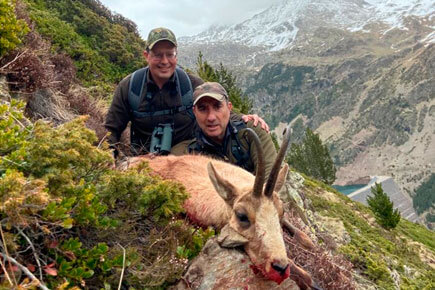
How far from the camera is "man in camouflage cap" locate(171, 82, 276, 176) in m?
5.38

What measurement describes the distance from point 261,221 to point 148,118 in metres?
4.27

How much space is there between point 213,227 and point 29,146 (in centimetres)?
204

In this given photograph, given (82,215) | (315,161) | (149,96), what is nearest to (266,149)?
(149,96)

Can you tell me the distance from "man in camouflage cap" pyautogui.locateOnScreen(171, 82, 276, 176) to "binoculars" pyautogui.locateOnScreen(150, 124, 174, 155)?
2.50 ft

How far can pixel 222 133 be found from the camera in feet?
18.7

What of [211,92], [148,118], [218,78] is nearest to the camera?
[211,92]

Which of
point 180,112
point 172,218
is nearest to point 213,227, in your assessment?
point 172,218

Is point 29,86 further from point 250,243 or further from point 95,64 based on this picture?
point 95,64

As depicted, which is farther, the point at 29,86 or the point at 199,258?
the point at 29,86

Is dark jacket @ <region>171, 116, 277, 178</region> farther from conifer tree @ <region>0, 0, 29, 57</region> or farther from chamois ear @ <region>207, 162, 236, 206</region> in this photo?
conifer tree @ <region>0, 0, 29, 57</region>

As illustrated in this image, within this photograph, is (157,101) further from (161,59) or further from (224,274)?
(224,274)

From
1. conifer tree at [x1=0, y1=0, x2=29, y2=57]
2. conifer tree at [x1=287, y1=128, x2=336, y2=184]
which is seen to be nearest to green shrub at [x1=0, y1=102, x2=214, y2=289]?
conifer tree at [x1=0, y1=0, x2=29, y2=57]

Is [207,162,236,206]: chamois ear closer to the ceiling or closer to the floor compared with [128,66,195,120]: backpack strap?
closer to the floor

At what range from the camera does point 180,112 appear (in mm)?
6984
